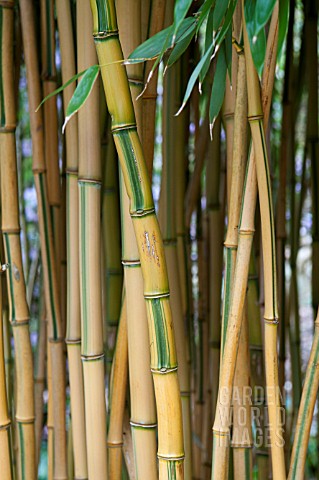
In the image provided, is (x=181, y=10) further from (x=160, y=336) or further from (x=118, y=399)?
(x=118, y=399)

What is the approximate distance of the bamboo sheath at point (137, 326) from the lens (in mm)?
533

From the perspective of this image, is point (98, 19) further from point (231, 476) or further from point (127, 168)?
point (231, 476)

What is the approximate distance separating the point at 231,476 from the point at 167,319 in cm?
39

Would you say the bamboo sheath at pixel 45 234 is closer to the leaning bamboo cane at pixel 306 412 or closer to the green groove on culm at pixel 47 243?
the green groove on culm at pixel 47 243

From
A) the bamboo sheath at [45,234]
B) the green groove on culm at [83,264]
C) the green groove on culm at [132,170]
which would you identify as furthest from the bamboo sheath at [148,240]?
the bamboo sheath at [45,234]

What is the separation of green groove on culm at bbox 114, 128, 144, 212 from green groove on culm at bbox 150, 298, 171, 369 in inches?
3.1

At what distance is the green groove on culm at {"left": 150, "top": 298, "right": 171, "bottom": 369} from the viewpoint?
489 millimetres

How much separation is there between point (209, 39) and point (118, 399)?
0.36 metres

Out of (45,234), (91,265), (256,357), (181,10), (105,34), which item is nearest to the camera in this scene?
(181,10)

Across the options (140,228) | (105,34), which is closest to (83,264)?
(140,228)

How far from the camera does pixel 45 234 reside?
0.69 metres

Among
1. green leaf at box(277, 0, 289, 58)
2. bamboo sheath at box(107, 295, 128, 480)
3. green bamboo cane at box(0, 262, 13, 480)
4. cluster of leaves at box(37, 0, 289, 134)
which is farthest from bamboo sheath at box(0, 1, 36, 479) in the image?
green leaf at box(277, 0, 289, 58)

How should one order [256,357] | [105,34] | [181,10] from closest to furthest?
1. [181,10]
2. [105,34]
3. [256,357]

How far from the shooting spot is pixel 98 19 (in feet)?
1.50
